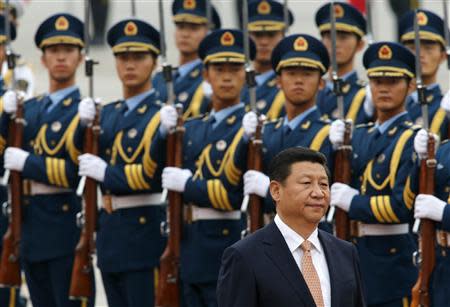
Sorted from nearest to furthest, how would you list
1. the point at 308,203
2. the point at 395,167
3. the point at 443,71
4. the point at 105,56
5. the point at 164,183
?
the point at 308,203, the point at 395,167, the point at 164,183, the point at 443,71, the point at 105,56

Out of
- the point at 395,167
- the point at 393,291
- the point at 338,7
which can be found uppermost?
the point at 338,7

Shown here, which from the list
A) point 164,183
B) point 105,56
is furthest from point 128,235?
point 105,56

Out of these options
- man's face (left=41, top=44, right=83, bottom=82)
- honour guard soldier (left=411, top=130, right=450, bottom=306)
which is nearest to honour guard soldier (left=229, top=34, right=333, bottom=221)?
honour guard soldier (left=411, top=130, right=450, bottom=306)

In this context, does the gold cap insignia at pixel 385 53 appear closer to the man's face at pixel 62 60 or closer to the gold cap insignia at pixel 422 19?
the gold cap insignia at pixel 422 19

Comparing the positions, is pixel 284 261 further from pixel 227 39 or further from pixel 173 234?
pixel 227 39

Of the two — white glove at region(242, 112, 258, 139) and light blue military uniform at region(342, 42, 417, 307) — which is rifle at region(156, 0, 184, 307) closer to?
white glove at region(242, 112, 258, 139)

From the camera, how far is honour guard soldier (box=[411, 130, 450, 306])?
1129cm

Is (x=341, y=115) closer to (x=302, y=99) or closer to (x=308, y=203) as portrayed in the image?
(x=302, y=99)

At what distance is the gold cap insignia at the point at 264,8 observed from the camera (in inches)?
595

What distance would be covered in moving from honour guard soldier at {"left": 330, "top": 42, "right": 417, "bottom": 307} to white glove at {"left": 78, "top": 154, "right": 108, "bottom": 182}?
5.72 feet

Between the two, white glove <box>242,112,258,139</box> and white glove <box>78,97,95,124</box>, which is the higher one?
white glove <box>78,97,95,124</box>

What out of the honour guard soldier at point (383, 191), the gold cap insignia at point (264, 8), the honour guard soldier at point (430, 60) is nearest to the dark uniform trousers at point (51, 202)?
the gold cap insignia at point (264, 8)

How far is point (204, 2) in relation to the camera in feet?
51.0

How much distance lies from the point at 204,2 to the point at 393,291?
14.0 feet
